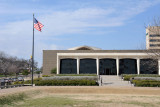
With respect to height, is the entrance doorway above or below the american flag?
below

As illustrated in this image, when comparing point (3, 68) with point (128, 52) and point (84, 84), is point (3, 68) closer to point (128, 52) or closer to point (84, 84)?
point (128, 52)

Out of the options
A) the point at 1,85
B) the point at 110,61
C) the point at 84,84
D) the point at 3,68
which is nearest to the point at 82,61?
the point at 110,61

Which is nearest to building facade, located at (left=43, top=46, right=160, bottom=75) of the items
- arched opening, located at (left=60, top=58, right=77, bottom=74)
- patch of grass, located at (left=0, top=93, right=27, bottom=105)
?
arched opening, located at (left=60, top=58, right=77, bottom=74)

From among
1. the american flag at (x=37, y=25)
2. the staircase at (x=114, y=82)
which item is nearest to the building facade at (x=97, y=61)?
the staircase at (x=114, y=82)

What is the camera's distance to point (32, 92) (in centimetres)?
2628

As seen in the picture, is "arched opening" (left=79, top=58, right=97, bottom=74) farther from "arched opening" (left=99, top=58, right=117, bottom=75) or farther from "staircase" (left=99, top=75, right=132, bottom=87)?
"staircase" (left=99, top=75, right=132, bottom=87)

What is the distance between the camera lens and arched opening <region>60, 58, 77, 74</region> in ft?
223

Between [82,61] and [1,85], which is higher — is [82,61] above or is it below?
above

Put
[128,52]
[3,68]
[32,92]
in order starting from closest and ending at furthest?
1. [32,92]
2. [128,52]
3. [3,68]

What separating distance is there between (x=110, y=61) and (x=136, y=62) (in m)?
7.61

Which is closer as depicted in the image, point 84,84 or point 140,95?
point 140,95

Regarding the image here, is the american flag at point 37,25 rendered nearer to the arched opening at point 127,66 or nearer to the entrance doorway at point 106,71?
the entrance doorway at point 106,71

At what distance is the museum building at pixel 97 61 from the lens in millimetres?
64750

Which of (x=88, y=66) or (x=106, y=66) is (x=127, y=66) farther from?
(x=88, y=66)
